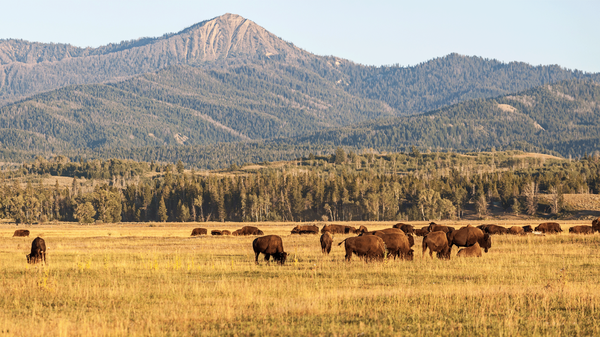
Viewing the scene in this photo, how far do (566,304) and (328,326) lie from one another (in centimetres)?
798

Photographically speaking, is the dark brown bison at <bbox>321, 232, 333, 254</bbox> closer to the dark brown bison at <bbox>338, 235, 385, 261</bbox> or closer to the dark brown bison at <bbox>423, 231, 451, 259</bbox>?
the dark brown bison at <bbox>338, 235, 385, 261</bbox>

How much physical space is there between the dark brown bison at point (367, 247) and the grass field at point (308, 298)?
0.82 meters

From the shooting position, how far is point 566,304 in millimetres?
20172

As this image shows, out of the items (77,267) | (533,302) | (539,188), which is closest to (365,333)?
(533,302)

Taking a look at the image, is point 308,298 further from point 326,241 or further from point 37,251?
point 37,251

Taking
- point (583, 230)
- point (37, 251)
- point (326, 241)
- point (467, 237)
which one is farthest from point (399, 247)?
point (583, 230)

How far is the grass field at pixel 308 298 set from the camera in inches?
688

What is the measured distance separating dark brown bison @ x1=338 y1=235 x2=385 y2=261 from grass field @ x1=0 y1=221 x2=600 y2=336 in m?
0.82

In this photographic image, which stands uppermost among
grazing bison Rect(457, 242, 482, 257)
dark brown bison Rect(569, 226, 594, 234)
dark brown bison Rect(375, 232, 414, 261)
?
dark brown bison Rect(375, 232, 414, 261)

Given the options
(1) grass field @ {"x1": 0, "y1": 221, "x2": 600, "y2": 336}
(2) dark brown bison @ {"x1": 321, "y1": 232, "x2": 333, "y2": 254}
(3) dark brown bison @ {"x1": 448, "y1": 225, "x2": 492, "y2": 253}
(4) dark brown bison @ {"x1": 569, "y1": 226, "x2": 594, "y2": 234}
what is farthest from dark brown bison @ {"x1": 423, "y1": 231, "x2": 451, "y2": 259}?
(4) dark brown bison @ {"x1": 569, "y1": 226, "x2": 594, "y2": 234}

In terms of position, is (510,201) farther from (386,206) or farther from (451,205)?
(386,206)

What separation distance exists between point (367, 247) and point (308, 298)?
11.5 m

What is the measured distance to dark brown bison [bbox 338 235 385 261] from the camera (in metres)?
32.5

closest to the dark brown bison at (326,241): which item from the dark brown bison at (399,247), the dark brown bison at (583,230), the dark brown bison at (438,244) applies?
the dark brown bison at (399,247)
